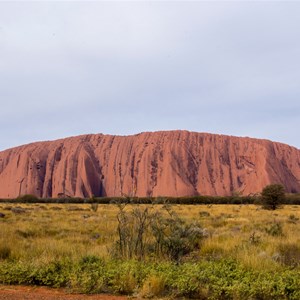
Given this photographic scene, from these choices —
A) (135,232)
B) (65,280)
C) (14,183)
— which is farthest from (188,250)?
(14,183)

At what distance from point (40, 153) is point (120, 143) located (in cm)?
2270

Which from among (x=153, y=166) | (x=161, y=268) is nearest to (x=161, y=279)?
(x=161, y=268)

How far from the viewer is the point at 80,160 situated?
105 meters

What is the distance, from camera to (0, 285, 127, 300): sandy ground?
616 centimetres

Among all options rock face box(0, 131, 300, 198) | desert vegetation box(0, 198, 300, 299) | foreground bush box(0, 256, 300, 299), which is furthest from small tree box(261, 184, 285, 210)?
rock face box(0, 131, 300, 198)

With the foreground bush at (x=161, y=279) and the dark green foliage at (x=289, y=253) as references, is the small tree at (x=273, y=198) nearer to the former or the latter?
the dark green foliage at (x=289, y=253)

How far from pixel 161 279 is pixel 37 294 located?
6.76 feet

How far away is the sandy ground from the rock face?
86.6 m

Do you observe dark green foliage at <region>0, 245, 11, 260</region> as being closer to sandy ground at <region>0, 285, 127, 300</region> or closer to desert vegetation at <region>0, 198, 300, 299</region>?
desert vegetation at <region>0, 198, 300, 299</region>

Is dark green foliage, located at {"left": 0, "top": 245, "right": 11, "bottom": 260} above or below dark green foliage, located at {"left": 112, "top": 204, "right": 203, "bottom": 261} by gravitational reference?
below

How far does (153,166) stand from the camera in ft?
339

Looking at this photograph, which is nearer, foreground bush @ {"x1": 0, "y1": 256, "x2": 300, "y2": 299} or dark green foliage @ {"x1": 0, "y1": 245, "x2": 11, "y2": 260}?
foreground bush @ {"x1": 0, "y1": 256, "x2": 300, "y2": 299}

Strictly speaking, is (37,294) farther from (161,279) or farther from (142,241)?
(142,241)

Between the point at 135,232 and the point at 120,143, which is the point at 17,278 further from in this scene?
the point at 120,143
